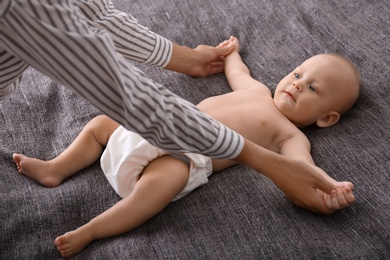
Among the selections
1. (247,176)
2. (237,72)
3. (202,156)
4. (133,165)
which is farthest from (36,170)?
(237,72)

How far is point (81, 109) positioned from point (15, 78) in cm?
45

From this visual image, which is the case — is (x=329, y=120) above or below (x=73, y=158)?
below

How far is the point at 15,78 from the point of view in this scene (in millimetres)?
1213

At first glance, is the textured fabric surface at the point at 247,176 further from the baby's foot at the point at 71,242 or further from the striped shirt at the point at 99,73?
the striped shirt at the point at 99,73

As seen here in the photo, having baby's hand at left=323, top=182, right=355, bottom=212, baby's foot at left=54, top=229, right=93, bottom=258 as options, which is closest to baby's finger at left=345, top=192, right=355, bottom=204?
baby's hand at left=323, top=182, right=355, bottom=212

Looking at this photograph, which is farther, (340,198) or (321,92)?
(321,92)

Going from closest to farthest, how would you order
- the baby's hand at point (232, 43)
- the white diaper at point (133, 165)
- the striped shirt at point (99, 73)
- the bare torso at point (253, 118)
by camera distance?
the striped shirt at point (99, 73)
the white diaper at point (133, 165)
the bare torso at point (253, 118)
the baby's hand at point (232, 43)

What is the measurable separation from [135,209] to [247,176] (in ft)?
1.03

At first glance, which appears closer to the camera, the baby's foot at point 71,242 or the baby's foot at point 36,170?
the baby's foot at point 71,242

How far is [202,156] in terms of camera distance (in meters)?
1.41

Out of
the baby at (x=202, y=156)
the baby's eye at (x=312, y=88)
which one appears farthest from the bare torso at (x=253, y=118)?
the baby's eye at (x=312, y=88)

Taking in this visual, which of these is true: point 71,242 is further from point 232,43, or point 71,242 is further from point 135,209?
point 232,43

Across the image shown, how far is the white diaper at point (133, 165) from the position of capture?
54.2 inches

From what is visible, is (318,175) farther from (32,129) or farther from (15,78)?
(32,129)
